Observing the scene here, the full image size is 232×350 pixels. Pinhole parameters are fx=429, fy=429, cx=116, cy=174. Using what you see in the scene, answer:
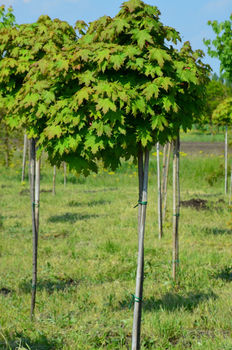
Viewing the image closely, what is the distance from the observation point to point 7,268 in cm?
664

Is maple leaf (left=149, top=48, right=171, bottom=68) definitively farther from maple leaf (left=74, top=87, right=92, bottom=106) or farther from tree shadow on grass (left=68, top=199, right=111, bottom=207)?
tree shadow on grass (left=68, top=199, right=111, bottom=207)

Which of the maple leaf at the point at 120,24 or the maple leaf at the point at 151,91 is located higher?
the maple leaf at the point at 120,24

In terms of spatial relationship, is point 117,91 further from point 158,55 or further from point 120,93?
point 158,55

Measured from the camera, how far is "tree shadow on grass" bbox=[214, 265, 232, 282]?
5891mm

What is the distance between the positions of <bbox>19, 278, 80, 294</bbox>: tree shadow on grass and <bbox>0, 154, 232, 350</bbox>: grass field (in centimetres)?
1

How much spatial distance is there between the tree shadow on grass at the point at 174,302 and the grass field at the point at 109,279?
0.04 ft

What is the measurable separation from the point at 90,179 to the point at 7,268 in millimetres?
10924

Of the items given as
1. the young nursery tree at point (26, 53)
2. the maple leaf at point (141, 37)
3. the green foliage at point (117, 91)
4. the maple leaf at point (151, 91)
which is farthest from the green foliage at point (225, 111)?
the maple leaf at point (151, 91)

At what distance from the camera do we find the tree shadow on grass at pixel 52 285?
5699mm

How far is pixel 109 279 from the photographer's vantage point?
6047mm

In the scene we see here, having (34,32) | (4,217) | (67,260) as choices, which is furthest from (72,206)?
(34,32)

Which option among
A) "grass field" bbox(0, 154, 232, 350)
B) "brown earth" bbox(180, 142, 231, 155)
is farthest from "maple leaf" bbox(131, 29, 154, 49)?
"brown earth" bbox(180, 142, 231, 155)

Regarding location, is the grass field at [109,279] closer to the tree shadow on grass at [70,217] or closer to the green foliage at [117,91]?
the tree shadow on grass at [70,217]

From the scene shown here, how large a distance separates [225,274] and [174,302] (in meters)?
1.38
